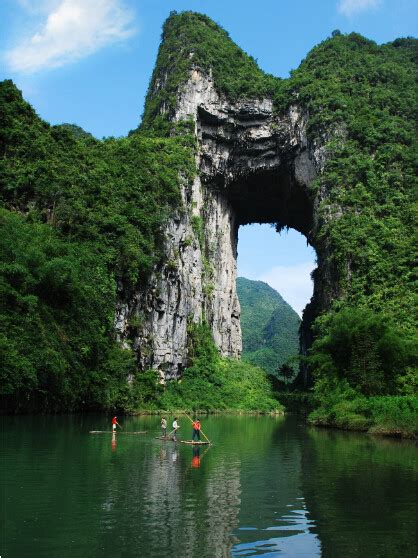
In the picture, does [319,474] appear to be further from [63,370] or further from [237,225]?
[237,225]

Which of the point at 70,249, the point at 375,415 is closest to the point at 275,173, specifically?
the point at 70,249

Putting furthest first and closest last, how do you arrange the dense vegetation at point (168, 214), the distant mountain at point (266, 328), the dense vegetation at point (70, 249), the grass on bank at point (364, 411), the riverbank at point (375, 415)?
the distant mountain at point (266, 328)
the dense vegetation at point (168, 214)
the dense vegetation at point (70, 249)
the grass on bank at point (364, 411)
the riverbank at point (375, 415)

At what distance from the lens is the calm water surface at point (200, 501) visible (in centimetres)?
702

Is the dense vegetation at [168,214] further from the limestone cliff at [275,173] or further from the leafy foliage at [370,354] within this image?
the limestone cliff at [275,173]

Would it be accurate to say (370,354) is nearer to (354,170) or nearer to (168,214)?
(168,214)

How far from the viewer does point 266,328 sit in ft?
389

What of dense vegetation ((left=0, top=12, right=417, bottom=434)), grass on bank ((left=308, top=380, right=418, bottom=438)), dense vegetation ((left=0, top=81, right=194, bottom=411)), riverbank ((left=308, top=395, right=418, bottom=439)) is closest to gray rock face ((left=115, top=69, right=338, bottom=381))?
dense vegetation ((left=0, top=12, right=417, bottom=434))

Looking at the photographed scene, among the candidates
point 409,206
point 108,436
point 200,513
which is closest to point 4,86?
point 108,436

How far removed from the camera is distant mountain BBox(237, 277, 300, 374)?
9712cm

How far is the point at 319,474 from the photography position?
1251 cm

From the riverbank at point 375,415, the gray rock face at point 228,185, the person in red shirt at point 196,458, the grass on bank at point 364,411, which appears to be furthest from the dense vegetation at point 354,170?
the person in red shirt at point 196,458

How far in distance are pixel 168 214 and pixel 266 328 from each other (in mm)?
79124

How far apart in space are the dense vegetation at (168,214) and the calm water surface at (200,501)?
26.4 feet

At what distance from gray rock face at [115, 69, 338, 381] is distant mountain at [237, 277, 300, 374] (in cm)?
3192
